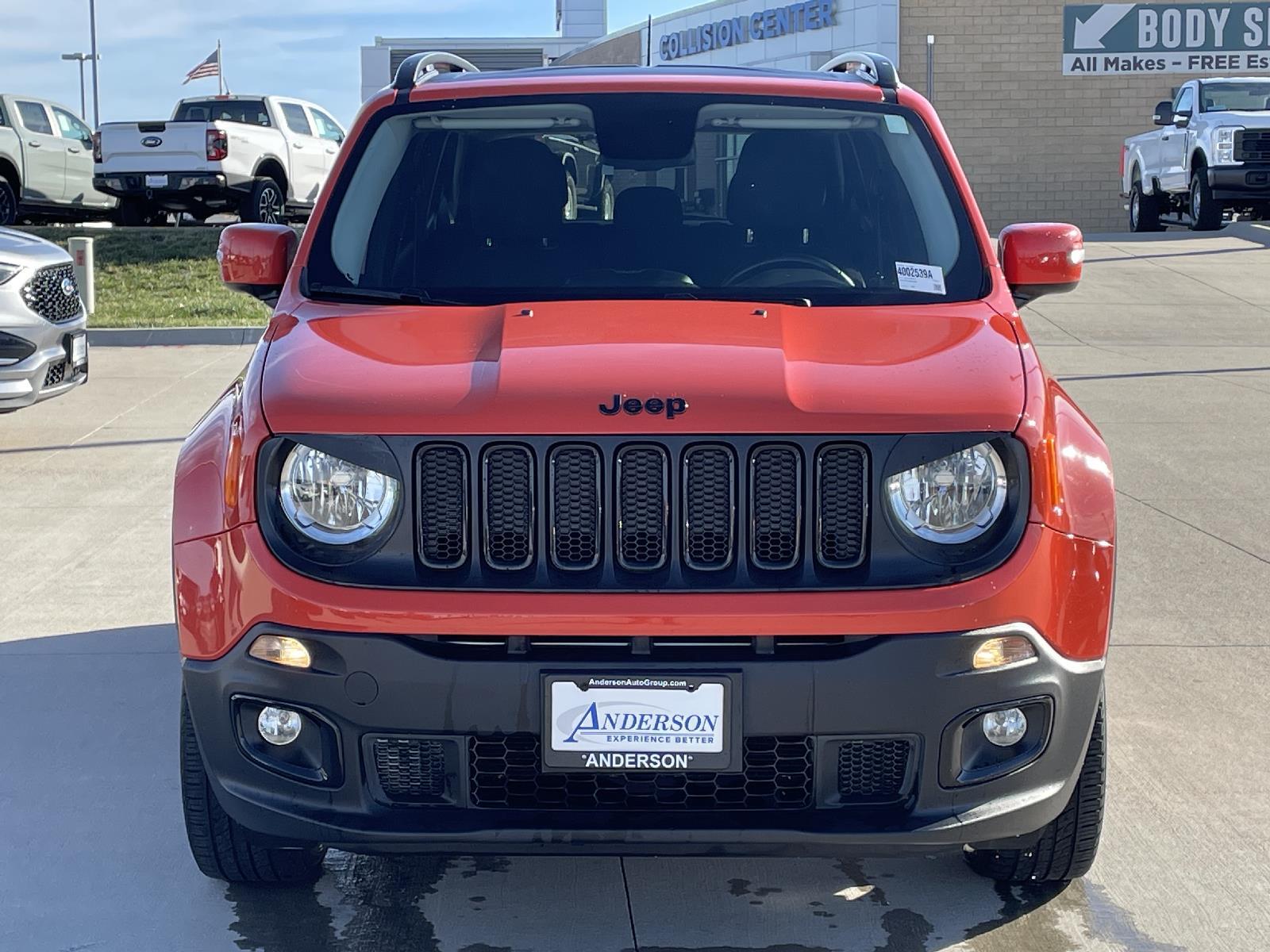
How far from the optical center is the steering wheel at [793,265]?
13.4 ft

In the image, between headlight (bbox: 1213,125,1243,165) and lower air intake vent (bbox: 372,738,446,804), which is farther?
headlight (bbox: 1213,125,1243,165)

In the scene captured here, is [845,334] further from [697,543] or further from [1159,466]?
[1159,466]

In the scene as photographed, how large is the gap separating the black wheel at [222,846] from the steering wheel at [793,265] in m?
1.66

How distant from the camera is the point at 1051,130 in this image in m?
33.1

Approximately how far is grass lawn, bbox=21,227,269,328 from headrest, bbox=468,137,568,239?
1073 cm

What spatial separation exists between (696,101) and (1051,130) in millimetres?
30372

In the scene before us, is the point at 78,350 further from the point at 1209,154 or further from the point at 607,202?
the point at 1209,154

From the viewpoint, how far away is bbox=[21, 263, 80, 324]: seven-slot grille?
8.78 metres

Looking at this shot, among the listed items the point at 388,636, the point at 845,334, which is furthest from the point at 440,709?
the point at 845,334

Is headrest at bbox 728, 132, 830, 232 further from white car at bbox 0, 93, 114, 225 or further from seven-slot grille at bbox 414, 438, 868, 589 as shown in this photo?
white car at bbox 0, 93, 114, 225

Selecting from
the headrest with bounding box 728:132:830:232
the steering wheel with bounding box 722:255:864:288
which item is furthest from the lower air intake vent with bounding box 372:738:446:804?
the headrest with bounding box 728:132:830:232

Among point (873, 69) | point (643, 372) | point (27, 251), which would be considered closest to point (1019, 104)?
point (27, 251)

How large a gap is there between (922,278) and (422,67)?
1.61 meters

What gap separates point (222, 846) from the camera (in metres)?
3.50
